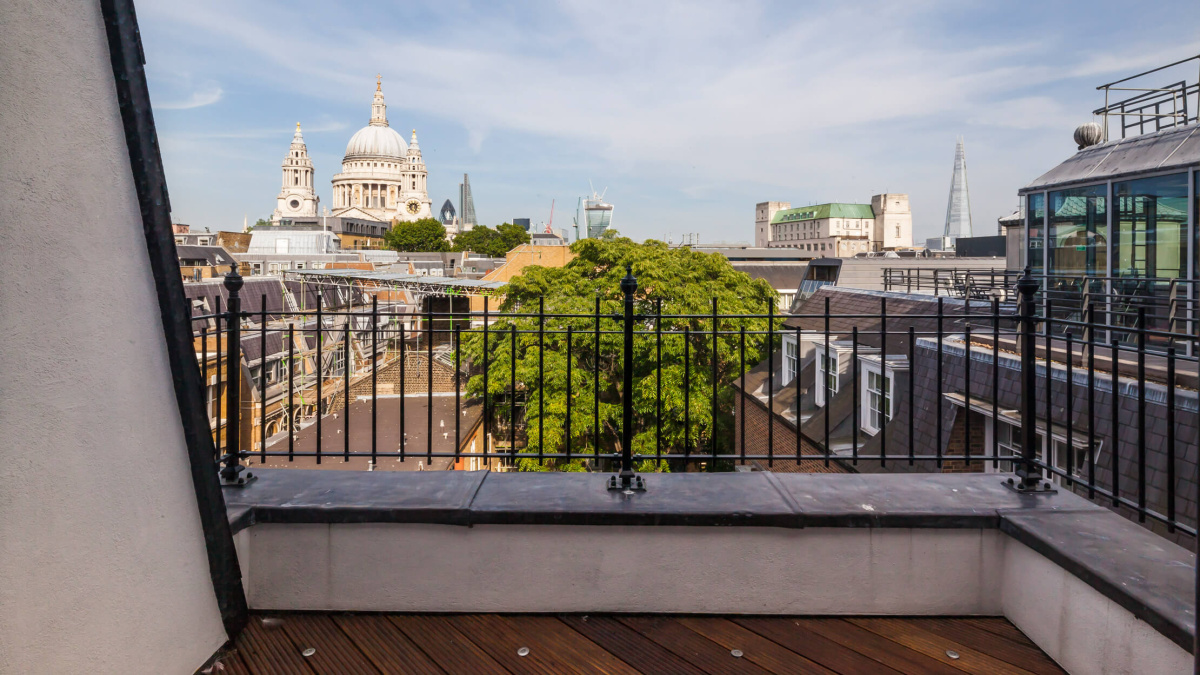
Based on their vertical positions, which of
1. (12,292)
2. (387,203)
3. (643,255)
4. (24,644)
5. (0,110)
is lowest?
(24,644)

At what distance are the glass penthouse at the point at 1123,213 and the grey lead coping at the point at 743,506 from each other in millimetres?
8492

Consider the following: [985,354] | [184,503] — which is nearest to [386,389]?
[985,354]

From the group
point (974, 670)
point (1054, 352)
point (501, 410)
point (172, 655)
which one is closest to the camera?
point (172, 655)

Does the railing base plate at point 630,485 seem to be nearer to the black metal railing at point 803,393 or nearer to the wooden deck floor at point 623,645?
the black metal railing at point 803,393

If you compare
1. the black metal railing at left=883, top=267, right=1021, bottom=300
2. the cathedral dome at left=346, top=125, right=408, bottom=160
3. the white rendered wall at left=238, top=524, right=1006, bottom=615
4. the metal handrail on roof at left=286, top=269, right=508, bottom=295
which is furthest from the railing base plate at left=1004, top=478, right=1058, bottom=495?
the cathedral dome at left=346, top=125, right=408, bottom=160

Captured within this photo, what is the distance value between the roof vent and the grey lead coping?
14117 mm

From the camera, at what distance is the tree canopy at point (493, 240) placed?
10444 cm

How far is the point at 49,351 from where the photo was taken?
2332 mm

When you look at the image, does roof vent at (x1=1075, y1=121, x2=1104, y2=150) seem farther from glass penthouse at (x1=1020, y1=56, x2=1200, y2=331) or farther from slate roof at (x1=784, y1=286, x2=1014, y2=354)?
slate roof at (x1=784, y1=286, x2=1014, y2=354)

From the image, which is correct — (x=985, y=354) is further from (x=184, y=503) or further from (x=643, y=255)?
(x=643, y=255)

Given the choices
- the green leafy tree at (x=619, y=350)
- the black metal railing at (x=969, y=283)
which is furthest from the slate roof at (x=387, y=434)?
the black metal railing at (x=969, y=283)

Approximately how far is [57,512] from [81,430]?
27 centimetres

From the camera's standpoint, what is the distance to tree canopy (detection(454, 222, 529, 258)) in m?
104

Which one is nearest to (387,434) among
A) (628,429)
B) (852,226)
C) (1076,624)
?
(628,429)
